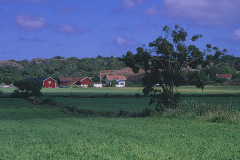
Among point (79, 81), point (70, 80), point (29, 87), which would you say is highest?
point (70, 80)

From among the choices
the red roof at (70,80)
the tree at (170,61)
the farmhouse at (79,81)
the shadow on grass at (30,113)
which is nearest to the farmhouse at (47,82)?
the farmhouse at (79,81)

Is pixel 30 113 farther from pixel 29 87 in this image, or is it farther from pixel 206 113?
pixel 29 87

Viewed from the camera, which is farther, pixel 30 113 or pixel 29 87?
pixel 29 87

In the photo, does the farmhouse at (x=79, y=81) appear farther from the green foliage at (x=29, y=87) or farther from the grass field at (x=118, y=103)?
the grass field at (x=118, y=103)

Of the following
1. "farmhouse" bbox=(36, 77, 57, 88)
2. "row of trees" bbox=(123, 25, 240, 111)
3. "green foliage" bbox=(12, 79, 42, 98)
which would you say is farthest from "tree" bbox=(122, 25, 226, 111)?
"farmhouse" bbox=(36, 77, 57, 88)

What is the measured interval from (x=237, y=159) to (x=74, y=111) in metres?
27.2

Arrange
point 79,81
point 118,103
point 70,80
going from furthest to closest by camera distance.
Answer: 1. point 70,80
2. point 79,81
3. point 118,103

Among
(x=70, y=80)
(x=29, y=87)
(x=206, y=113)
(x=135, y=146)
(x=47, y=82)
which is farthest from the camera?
(x=70, y=80)

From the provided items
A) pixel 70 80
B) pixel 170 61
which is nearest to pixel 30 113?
pixel 170 61

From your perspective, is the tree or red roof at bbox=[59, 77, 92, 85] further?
red roof at bbox=[59, 77, 92, 85]

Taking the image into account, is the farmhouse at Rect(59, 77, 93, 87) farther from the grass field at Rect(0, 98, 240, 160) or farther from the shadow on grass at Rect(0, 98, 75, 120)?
the grass field at Rect(0, 98, 240, 160)

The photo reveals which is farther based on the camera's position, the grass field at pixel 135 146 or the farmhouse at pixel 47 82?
the farmhouse at pixel 47 82

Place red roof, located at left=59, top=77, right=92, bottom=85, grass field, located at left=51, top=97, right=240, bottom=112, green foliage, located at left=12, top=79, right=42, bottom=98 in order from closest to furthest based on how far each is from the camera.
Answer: grass field, located at left=51, top=97, right=240, bottom=112 < green foliage, located at left=12, top=79, right=42, bottom=98 < red roof, located at left=59, top=77, right=92, bottom=85

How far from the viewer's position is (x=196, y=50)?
28656 millimetres
